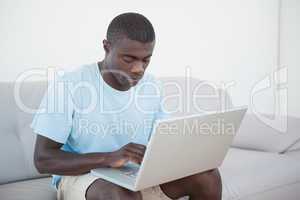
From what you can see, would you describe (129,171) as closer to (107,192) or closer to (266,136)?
(107,192)

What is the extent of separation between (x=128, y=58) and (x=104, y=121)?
0.76 feet

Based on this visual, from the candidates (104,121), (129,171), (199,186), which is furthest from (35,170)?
(199,186)

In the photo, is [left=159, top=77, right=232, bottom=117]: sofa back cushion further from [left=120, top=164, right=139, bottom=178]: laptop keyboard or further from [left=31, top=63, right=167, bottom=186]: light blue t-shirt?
[left=120, top=164, right=139, bottom=178]: laptop keyboard

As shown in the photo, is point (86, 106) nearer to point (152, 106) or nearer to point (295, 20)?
point (152, 106)

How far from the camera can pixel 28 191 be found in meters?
1.67

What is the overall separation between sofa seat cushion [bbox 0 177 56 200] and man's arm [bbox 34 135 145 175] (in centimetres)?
23

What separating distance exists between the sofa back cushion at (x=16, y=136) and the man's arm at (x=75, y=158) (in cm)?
41

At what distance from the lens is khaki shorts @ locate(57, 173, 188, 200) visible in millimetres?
1418

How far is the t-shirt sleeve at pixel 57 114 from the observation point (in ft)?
4.79

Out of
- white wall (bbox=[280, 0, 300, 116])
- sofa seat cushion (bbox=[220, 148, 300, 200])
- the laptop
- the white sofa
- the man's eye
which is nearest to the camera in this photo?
the laptop

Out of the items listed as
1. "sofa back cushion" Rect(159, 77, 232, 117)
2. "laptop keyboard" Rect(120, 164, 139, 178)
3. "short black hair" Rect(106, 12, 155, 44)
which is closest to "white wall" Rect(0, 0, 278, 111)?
"sofa back cushion" Rect(159, 77, 232, 117)

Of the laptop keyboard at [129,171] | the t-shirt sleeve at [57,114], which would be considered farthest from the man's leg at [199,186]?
the t-shirt sleeve at [57,114]

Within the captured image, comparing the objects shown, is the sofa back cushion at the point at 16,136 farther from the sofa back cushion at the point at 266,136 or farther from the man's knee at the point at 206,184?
the sofa back cushion at the point at 266,136

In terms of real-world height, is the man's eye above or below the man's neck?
above
